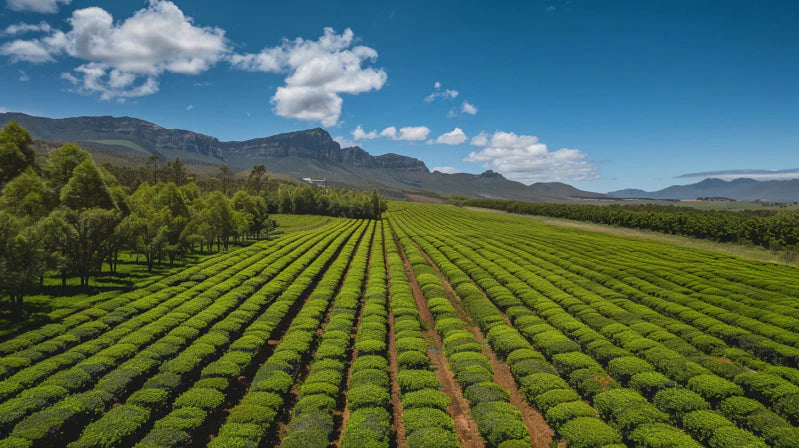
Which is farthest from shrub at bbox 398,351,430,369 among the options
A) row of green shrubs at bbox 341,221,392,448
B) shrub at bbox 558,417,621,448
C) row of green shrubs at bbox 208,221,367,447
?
shrub at bbox 558,417,621,448

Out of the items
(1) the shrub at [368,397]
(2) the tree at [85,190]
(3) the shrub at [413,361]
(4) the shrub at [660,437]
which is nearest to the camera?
(4) the shrub at [660,437]

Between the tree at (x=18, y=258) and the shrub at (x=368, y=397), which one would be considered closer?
the shrub at (x=368, y=397)

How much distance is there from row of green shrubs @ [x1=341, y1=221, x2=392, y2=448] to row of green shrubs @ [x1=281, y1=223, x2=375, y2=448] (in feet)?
2.70

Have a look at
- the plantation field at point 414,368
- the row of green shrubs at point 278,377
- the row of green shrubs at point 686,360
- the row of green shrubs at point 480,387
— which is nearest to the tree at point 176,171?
the plantation field at point 414,368

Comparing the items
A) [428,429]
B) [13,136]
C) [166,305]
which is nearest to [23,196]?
[13,136]

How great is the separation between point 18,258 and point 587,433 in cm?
4125

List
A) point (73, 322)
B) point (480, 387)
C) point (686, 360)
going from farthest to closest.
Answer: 1. point (73, 322)
2. point (686, 360)
3. point (480, 387)

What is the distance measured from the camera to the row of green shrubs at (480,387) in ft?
49.0

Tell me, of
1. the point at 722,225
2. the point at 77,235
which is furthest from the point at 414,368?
the point at 722,225

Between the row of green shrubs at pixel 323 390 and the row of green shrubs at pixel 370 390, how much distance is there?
82cm

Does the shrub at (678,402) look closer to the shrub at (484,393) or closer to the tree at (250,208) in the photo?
the shrub at (484,393)

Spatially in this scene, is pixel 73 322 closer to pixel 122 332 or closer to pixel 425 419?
pixel 122 332

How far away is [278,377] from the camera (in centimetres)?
1833

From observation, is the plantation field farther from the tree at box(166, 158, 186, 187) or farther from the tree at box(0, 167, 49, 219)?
the tree at box(166, 158, 186, 187)
